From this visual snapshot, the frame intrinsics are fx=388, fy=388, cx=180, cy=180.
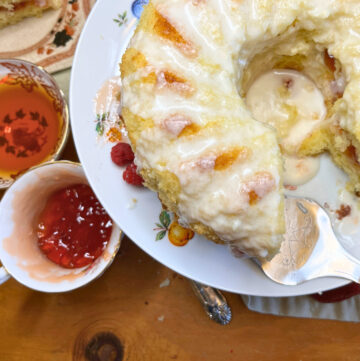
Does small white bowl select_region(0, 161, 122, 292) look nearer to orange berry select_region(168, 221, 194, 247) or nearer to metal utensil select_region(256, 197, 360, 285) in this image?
orange berry select_region(168, 221, 194, 247)

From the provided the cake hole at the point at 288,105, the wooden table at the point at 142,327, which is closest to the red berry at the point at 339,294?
the wooden table at the point at 142,327

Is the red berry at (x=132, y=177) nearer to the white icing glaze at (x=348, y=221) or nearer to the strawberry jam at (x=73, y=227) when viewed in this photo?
the strawberry jam at (x=73, y=227)

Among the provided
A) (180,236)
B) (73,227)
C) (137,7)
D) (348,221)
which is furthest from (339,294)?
(137,7)

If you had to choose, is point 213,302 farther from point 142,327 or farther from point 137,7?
point 137,7

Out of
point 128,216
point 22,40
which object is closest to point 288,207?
point 128,216

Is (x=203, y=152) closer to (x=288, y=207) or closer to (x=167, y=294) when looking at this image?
(x=288, y=207)
